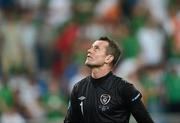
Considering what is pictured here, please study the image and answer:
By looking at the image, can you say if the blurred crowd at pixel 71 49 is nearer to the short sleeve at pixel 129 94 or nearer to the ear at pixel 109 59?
the ear at pixel 109 59

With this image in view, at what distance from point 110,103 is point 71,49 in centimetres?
680

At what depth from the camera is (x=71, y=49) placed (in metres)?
14.8

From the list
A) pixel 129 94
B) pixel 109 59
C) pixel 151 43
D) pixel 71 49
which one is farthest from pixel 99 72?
pixel 71 49

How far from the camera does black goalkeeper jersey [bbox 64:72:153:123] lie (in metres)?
8.01

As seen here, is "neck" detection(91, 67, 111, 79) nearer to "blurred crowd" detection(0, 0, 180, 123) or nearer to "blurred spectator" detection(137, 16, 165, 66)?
"blurred crowd" detection(0, 0, 180, 123)

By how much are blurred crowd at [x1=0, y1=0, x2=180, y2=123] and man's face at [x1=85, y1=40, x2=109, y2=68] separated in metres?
4.19

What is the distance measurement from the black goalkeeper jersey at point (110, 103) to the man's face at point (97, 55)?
0.18 metres

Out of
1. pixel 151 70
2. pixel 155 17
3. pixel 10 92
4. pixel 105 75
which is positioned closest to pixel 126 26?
pixel 155 17

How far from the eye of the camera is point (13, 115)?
12.8 m

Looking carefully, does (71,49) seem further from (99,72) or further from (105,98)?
(105,98)

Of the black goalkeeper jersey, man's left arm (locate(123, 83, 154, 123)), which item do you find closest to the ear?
the black goalkeeper jersey

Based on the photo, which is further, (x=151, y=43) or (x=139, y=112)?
(x=151, y=43)

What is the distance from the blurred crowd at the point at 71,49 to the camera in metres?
13.0

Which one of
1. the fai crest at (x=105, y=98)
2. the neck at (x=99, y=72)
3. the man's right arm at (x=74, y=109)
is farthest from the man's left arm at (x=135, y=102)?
the man's right arm at (x=74, y=109)
